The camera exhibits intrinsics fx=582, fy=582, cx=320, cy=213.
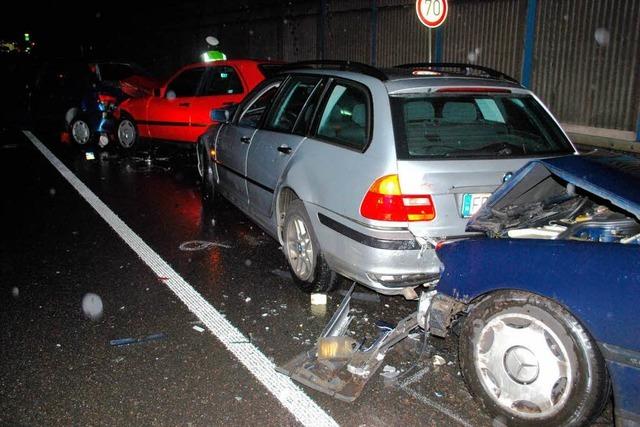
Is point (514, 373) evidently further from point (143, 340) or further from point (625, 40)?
point (625, 40)

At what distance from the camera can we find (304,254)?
4523mm

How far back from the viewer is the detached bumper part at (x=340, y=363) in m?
3.21

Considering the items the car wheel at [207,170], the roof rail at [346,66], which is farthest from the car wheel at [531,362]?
the car wheel at [207,170]

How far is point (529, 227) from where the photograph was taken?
10.5 ft

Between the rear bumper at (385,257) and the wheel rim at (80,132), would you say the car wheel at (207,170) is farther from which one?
the wheel rim at (80,132)

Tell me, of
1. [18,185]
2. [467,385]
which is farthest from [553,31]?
[18,185]

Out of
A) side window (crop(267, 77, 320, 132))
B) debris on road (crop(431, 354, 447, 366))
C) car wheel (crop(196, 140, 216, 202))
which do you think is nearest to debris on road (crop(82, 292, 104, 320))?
side window (crop(267, 77, 320, 132))

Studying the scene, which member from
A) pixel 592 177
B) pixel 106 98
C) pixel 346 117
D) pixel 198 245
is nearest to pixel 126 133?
pixel 106 98

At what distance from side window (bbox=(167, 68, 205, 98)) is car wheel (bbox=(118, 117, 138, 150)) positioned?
1438 mm

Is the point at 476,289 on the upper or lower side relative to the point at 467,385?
upper

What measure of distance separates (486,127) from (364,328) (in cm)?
164

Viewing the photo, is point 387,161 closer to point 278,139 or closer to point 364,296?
point 364,296

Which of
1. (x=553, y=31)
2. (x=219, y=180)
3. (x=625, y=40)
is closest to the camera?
(x=219, y=180)

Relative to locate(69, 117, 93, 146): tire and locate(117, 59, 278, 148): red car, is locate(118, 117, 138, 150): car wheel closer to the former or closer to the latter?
locate(117, 59, 278, 148): red car
